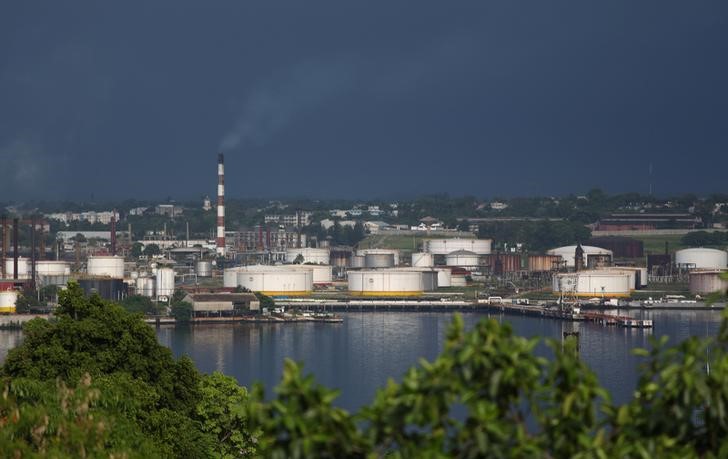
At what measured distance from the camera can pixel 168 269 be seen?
29.0 metres

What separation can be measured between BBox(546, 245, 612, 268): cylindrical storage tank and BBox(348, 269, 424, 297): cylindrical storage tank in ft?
17.8

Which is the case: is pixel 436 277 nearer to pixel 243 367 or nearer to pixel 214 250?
pixel 214 250

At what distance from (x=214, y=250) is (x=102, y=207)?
1997cm

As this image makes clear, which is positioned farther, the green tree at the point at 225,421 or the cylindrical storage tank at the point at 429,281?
the cylindrical storage tank at the point at 429,281

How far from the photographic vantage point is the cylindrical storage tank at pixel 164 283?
1118 inches

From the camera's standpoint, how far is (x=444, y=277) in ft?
114

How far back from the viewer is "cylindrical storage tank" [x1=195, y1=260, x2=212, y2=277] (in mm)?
35562

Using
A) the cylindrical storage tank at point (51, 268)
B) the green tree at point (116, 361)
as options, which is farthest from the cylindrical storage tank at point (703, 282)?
the green tree at point (116, 361)

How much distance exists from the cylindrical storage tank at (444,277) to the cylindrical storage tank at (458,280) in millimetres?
64

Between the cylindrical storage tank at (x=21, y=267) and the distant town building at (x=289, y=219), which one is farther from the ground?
the distant town building at (x=289, y=219)

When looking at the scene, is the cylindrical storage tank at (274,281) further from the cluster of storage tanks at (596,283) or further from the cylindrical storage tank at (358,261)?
the cylindrical storage tank at (358,261)

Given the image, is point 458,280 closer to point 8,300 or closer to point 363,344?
point 8,300

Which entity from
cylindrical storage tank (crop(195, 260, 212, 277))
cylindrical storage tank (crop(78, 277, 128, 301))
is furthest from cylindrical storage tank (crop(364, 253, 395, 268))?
cylindrical storage tank (crop(78, 277, 128, 301))

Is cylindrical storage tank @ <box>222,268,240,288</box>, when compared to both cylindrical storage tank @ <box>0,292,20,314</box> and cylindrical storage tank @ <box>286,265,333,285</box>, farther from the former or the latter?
cylindrical storage tank @ <box>0,292,20,314</box>
